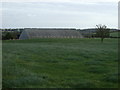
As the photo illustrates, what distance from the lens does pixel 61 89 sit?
717 centimetres

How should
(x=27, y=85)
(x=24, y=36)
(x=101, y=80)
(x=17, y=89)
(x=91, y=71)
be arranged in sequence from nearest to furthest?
(x=17, y=89)
(x=27, y=85)
(x=101, y=80)
(x=91, y=71)
(x=24, y=36)

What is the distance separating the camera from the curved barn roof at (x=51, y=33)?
104 meters

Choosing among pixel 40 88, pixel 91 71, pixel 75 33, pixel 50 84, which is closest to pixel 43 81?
pixel 50 84

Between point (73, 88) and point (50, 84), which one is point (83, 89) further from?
point (50, 84)

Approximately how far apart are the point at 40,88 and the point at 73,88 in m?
0.99

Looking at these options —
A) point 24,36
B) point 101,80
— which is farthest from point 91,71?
point 24,36

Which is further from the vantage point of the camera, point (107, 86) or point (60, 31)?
point (60, 31)

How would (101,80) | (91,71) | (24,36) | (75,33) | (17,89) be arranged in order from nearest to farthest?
(17,89) < (101,80) < (91,71) < (24,36) < (75,33)

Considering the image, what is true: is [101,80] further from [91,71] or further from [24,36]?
[24,36]

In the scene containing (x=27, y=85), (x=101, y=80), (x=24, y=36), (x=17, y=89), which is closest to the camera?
(x=17, y=89)

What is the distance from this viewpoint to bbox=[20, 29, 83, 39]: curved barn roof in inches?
4099

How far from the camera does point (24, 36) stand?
10175cm

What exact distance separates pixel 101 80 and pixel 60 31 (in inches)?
4105

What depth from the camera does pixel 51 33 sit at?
362 feet
